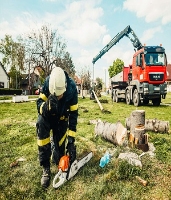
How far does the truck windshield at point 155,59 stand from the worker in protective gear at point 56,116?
9951 mm

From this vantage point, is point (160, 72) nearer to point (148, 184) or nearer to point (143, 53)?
point (143, 53)

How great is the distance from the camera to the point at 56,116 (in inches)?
124

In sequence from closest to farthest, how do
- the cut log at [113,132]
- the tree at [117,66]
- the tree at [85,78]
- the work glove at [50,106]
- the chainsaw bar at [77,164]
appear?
the work glove at [50,106]
the chainsaw bar at [77,164]
the cut log at [113,132]
the tree at [85,78]
the tree at [117,66]

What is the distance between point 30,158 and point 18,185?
0.92 m

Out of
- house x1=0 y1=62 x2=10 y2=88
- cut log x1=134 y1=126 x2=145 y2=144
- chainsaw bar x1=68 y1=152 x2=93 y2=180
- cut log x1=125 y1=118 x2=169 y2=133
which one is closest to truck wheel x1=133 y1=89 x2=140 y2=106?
cut log x1=125 y1=118 x2=169 y2=133

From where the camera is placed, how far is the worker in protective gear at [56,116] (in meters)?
2.85

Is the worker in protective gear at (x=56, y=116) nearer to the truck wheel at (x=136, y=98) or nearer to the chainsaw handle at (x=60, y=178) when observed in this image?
the chainsaw handle at (x=60, y=178)

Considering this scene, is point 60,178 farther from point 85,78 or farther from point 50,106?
point 85,78

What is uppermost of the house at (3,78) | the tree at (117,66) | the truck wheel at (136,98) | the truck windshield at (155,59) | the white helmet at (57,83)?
the tree at (117,66)

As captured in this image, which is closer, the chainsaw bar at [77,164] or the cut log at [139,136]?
the chainsaw bar at [77,164]

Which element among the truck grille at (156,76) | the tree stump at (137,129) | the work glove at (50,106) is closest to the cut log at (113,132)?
the tree stump at (137,129)

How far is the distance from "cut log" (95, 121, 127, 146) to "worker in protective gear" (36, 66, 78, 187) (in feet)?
4.23

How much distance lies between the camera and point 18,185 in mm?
2891

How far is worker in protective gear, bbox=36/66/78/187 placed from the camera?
285cm
